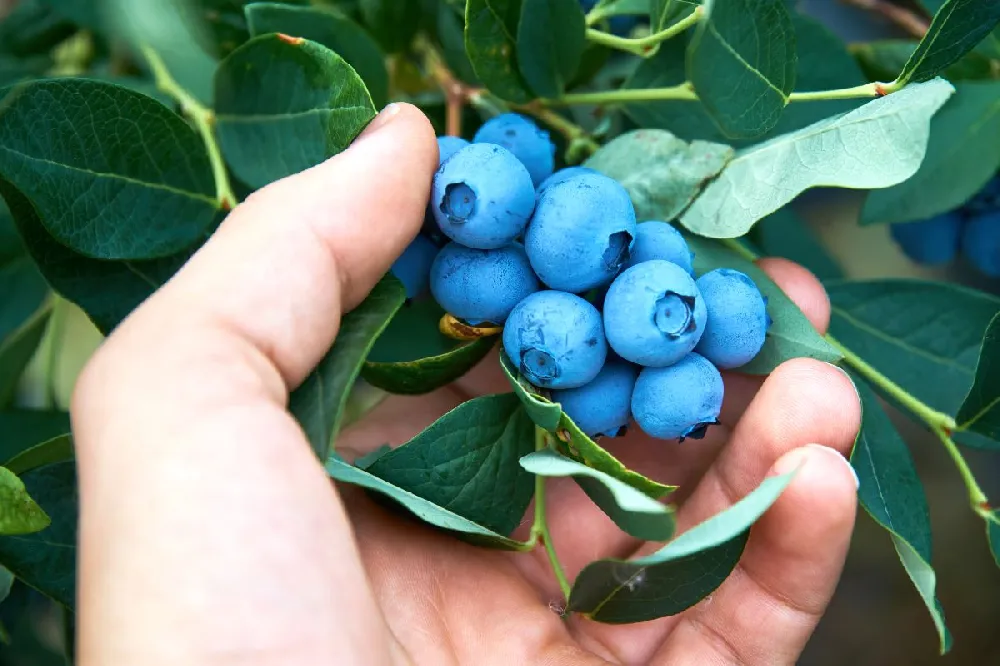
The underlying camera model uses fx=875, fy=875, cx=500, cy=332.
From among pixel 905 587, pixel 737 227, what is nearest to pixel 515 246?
pixel 737 227

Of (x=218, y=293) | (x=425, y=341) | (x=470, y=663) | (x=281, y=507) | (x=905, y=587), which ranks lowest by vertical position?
(x=905, y=587)

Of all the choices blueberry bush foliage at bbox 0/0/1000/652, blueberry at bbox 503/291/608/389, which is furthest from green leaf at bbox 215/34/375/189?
blueberry at bbox 503/291/608/389

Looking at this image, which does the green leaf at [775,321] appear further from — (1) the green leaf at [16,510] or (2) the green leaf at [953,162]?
(1) the green leaf at [16,510]

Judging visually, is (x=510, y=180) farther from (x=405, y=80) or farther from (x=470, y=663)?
(x=405, y=80)

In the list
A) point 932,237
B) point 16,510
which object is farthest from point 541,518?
point 932,237

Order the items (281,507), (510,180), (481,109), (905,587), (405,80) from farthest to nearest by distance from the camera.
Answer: (905,587) < (405,80) < (481,109) < (510,180) < (281,507)

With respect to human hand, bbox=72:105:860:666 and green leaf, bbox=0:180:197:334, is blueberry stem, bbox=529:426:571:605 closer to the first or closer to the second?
human hand, bbox=72:105:860:666
